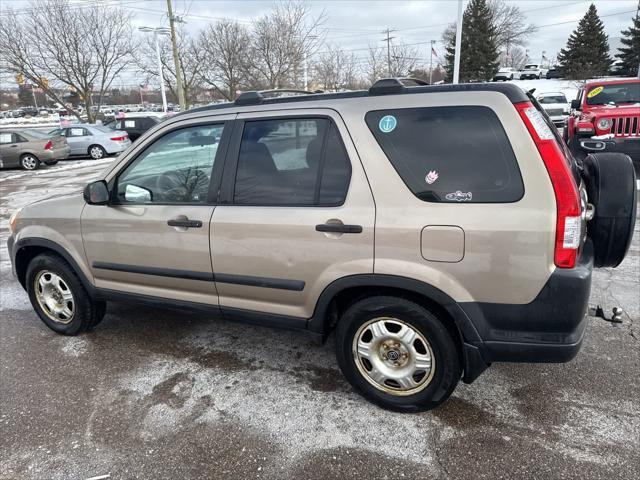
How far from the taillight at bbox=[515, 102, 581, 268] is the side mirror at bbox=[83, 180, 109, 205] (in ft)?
8.86

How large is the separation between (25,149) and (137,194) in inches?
622

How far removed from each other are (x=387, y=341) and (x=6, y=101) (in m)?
86.2

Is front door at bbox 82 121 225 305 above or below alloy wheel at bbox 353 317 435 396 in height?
above

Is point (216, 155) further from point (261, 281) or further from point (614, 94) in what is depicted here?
point (614, 94)

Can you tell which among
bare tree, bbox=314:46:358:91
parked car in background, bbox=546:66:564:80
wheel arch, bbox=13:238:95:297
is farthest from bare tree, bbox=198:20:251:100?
parked car in background, bbox=546:66:564:80

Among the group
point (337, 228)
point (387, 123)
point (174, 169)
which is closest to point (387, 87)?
point (387, 123)

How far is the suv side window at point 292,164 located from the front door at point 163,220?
0.23 metres

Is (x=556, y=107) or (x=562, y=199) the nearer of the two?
(x=562, y=199)

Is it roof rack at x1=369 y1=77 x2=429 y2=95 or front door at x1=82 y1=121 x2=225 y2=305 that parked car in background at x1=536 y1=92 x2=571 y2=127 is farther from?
front door at x1=82 y1=121 x2=225 y2=305

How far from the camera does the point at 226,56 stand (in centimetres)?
2934

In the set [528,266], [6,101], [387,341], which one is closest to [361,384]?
[387,341]

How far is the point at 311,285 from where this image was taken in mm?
2727

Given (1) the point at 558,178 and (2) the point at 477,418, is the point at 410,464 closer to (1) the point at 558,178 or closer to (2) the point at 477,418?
(2) the point at 477,418

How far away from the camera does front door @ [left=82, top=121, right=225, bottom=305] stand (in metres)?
3.02
